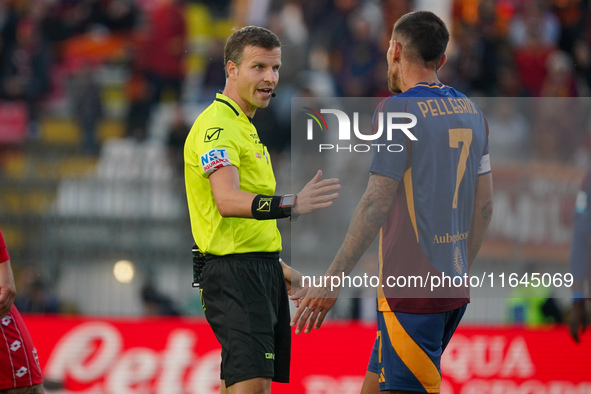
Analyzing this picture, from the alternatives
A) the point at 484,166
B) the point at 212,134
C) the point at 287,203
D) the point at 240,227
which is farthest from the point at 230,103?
the point at 484,166

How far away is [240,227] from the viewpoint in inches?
193

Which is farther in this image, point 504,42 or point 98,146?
point 504,42

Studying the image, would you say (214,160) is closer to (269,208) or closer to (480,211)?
(269,208)

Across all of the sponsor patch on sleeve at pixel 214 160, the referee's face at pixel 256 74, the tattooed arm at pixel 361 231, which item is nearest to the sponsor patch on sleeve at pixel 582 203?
the tattooed arm at pixel 361 231

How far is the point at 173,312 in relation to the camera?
9891 mm

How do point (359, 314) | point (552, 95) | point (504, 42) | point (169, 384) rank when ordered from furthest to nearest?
point (504, 42), point (552, 95), point (359, 314), point (169, 384)

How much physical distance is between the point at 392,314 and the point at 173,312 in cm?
575

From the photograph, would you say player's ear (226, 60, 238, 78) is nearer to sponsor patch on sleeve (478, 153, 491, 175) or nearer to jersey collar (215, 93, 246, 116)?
jersey collar (215, 93, 246, 116)

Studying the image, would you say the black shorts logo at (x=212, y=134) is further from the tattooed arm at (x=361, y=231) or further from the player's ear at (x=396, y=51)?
the player's ear at (x=396, y=51)

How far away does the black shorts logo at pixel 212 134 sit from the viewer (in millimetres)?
4715

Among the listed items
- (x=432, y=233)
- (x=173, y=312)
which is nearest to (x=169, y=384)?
(x=173, y=312)

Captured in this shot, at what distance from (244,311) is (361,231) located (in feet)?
2.74

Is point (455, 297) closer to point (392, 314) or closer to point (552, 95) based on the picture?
point (392, 314)

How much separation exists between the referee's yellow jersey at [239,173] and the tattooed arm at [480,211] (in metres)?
1.17
